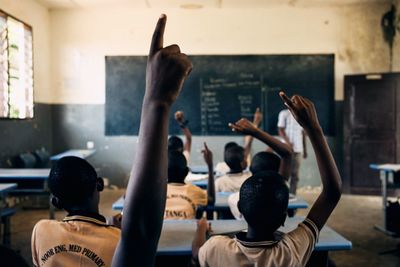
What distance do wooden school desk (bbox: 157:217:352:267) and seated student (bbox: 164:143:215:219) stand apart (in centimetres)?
17

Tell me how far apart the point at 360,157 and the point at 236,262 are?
18.2 ft

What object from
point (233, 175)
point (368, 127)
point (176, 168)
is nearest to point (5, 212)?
point (176, 168)

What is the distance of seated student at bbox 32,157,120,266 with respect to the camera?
1.37 metres

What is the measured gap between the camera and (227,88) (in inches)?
262

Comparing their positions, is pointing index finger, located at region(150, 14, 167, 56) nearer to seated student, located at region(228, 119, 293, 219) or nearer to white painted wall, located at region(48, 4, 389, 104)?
seated student, located at region(228, 119, 293, 219)

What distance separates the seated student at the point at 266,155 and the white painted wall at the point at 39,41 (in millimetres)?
4303

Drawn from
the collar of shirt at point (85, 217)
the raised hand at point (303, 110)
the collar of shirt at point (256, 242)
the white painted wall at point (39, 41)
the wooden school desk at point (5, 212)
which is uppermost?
the white painted wall at point (39, 41)

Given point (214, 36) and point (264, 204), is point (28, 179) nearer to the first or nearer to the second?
point (264, 204)

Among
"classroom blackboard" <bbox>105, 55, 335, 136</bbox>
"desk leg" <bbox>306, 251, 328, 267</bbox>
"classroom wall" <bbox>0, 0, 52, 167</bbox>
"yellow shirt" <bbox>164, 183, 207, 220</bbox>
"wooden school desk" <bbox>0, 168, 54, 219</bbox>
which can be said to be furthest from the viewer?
"classroom blackboard" <bbox>105, 55, 335, 136</bbox>

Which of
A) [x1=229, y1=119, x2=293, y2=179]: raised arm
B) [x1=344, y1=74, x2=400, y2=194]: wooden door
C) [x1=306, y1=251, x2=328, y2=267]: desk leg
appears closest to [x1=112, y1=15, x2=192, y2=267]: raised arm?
[x1=229, y1=119, x2=293, y2=179]: raised arm

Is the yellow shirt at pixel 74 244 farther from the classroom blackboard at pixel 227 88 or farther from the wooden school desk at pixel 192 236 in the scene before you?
the classroom blackboard at pixel 227 88

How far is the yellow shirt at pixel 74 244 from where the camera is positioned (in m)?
1.36

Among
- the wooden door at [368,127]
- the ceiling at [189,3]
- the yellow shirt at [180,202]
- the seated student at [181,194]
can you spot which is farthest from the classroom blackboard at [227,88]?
the yellow shirt at [180,202]

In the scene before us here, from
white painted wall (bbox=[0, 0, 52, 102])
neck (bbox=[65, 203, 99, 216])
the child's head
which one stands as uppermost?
white painted wall (bbox=[0, 0, 52, 102])
